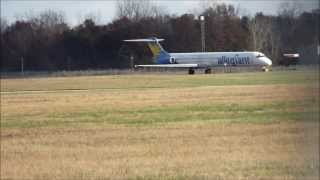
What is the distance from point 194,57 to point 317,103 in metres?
5.44

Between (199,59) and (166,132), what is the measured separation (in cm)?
413

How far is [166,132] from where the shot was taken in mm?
10898

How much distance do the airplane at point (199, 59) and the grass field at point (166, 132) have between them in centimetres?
28

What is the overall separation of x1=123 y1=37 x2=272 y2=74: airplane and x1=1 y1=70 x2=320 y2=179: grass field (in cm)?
28

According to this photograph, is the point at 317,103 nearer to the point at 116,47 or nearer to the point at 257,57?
the point at 257,57

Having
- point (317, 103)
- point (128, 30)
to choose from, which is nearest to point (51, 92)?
point (128, 30)

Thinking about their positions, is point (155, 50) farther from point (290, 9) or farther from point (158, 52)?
point (290, 9)

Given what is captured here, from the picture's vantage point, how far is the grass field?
3.55m

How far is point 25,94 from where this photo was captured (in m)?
17.1

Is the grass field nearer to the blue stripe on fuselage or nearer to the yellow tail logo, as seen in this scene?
the blue stripe on fuselage

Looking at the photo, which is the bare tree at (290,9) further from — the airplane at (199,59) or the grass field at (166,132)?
the airplane at (199,59)

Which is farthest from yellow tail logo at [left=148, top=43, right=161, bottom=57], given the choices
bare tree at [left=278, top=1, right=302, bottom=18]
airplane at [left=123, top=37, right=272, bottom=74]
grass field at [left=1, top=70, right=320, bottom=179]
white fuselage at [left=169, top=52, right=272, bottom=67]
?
bare tree at [left=278, top=1, right=302, bottom=18]

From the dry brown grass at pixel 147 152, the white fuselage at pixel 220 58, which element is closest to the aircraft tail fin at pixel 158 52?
the white fuselage at pixel 220 58

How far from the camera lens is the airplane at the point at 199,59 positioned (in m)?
6.32
